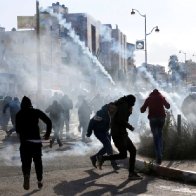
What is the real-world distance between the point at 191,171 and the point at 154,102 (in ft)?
6.57

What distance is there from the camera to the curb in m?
9.23

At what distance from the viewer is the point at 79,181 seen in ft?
30.6

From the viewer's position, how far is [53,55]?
67.5m

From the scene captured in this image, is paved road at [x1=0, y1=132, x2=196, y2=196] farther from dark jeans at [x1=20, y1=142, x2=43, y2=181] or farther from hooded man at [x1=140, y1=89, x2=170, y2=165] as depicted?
hooded man at [x1=140, y1=89, x2=170, y2=165]

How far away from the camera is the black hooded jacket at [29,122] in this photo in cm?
840

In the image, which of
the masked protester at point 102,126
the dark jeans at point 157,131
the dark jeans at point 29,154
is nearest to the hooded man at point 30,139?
the dark jeans at point 29,154

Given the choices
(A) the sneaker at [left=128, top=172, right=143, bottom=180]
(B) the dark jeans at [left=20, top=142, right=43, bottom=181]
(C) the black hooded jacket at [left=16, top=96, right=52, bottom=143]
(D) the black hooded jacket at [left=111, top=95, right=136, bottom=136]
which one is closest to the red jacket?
(D) the black hooded jacket at [left=111, top=95, right=136, bottom=136]

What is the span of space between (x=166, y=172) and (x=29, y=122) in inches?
117

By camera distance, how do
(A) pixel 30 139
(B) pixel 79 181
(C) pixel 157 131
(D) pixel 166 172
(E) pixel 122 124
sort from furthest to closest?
(C) pixel 157 131 → (D) pixel 166 172 → (E) pixel 122 124 → (B) pixel 79 181 → (A) pixel 30 139

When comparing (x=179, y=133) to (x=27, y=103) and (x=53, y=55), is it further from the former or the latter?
(x=53, y=55)

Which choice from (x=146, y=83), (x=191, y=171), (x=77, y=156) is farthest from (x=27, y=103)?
(x=146, y=83)

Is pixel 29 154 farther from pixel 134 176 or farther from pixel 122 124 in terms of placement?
pixel 134 176

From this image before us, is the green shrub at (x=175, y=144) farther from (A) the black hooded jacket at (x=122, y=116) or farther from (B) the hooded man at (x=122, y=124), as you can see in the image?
(A) the black hooded jacket at (x=122, y=116)

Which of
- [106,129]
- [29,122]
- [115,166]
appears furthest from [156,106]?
[29,122]
